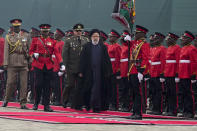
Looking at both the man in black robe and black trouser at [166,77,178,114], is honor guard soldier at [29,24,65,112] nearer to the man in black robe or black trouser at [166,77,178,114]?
the man in black robe

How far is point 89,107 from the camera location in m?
11.9

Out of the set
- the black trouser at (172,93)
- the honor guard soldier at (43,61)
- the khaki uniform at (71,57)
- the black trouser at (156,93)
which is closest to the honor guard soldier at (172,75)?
the black trouser at (172,93)

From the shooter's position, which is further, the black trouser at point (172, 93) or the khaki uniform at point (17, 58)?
the khaki uniform at point (17, 58)

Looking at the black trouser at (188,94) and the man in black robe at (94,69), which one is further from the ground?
the man in black robe at (94,69)

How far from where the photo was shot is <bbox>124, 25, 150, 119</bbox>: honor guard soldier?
975 cm

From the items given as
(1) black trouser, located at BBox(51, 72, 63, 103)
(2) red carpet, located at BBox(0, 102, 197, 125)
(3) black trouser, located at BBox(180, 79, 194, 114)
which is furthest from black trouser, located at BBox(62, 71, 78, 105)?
(3) black trouser, located at BBox(180, 79, 194, 114)

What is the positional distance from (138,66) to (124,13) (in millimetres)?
1228

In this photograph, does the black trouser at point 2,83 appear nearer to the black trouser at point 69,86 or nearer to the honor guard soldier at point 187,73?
the black trouser at point 69,86

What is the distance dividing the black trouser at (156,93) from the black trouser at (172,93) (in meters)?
0.25

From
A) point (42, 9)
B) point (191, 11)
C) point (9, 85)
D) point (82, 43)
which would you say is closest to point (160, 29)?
point (191, 11)

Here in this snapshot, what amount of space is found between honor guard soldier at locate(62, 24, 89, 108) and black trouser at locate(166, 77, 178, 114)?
2148 mm

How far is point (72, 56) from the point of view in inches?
497

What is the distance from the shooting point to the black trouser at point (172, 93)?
1168cm

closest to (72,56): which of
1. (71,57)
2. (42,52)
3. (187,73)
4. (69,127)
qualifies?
(71,57)
